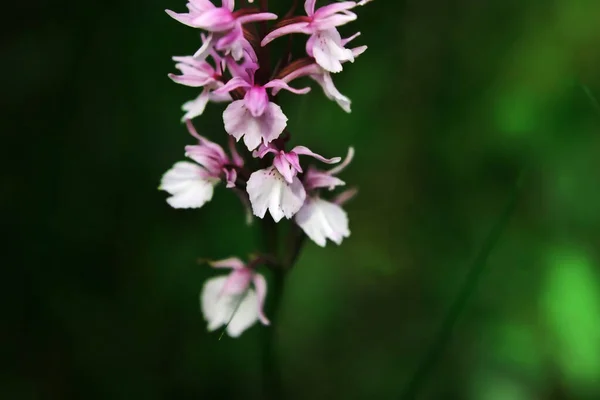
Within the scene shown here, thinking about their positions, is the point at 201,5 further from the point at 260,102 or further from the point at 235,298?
the point at 235,298

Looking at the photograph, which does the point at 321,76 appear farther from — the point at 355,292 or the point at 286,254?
the point at 355,292

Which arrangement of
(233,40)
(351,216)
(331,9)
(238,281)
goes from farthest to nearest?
(351,216) → (238,281) → (331,9) → (233,40)

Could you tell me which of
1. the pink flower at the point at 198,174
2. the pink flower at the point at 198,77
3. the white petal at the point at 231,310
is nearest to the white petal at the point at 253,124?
the pink flower at the point at 198,77

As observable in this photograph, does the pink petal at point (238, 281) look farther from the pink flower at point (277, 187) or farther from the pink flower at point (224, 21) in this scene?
the pink flower at point (224, 21)

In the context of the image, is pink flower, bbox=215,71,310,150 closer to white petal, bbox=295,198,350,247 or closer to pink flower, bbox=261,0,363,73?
pink flower, bbox=261,0,363,73

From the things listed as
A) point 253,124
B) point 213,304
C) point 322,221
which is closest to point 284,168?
point 253,124
